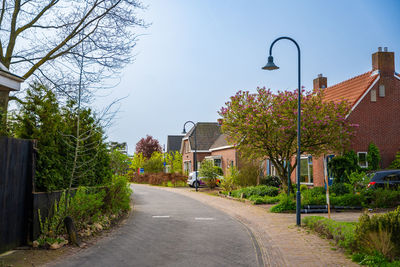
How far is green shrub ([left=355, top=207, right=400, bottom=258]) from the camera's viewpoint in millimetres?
7039

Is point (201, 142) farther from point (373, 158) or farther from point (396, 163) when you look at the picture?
point (396, 163)

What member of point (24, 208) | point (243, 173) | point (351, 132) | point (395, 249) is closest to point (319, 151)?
point (351, 132)

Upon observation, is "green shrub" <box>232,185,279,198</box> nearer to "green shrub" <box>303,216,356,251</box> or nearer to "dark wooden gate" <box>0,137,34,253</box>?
"green shrub" <box>303,216,356,251</box>

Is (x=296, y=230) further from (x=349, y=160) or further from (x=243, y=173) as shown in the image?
(x=243, y=173)

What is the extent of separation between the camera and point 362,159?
68.1ft

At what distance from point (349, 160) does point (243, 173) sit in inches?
272

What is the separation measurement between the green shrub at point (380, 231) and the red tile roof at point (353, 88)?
13.7 m

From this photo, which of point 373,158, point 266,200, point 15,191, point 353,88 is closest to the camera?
point 15,191

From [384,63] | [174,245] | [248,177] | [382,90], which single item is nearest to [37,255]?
[174,245]

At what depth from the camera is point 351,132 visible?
725 inches

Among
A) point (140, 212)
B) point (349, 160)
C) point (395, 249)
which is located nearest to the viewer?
point (395, 249)

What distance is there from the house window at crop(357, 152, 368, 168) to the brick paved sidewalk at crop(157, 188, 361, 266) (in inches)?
269

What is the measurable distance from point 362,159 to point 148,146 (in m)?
48.0

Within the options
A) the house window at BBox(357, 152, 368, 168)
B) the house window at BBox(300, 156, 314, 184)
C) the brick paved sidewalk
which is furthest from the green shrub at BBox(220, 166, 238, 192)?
the brick paved sidewalk
